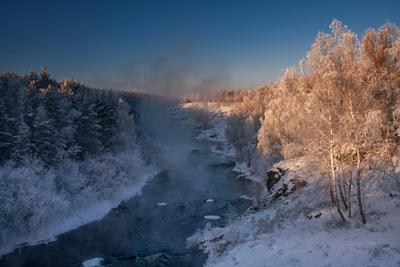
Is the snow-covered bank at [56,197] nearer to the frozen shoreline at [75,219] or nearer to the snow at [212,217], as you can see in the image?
the frozen shoreline at [75,219]

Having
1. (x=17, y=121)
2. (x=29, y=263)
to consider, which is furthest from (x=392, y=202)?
(x=17, y=121)

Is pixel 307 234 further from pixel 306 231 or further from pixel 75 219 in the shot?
pixel 75 219

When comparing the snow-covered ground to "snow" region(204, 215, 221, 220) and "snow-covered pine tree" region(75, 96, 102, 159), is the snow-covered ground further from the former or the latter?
"snow-covered pine tree" region(75, 96, 102, 159)

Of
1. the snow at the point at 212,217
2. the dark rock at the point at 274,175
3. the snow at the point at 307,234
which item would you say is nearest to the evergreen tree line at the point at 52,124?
the snow at the point at 212,217

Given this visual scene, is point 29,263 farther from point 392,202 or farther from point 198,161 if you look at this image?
point 198,161

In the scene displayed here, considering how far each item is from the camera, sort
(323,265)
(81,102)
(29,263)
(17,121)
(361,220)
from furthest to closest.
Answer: (81,102) → (17,121) → (29,263) → (361,220) → (323,265)
